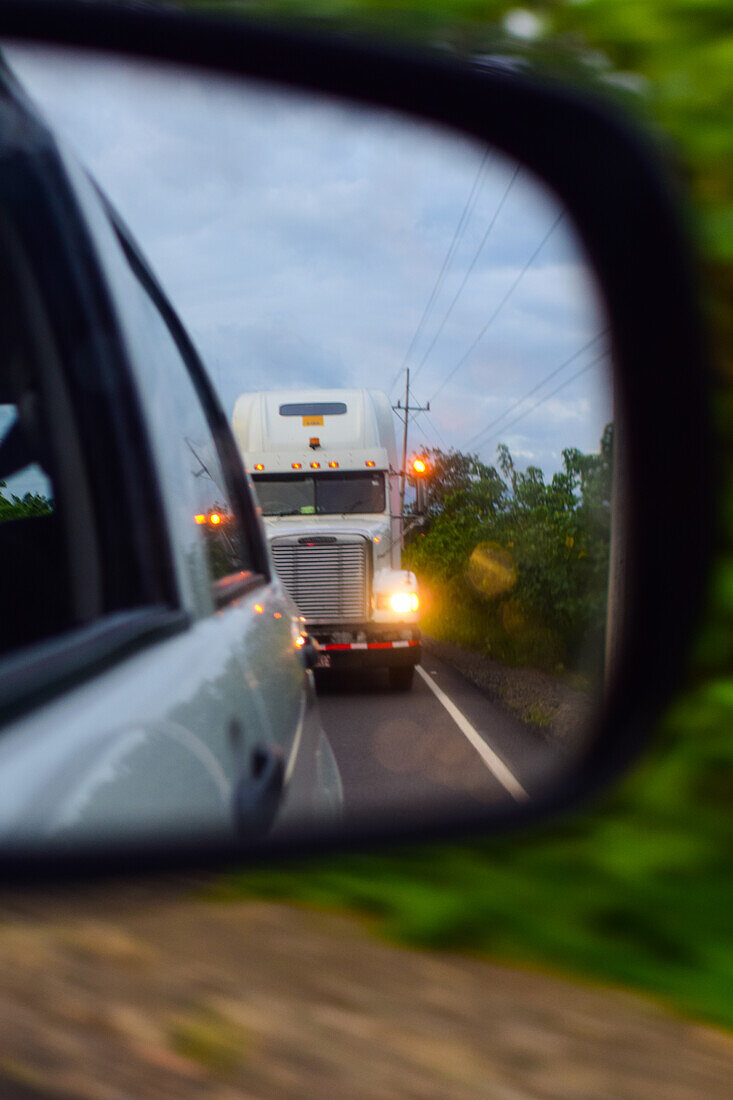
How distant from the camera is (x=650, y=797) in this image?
8.02 ft

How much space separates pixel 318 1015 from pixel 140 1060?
42 centimetres

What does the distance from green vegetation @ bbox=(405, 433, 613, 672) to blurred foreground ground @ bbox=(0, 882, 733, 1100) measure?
800 mm

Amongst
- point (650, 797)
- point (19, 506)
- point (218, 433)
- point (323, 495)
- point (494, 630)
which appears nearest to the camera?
point (19, 506)

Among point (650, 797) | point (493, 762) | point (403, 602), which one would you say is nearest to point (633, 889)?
point (650, 797)

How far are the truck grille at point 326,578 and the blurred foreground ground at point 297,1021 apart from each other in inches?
330

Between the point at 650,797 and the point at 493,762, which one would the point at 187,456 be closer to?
the point at 493,762

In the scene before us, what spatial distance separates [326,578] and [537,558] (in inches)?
344

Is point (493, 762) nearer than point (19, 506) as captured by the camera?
No

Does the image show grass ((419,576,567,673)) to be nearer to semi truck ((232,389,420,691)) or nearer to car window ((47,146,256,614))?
car window ((47,146,256,614))

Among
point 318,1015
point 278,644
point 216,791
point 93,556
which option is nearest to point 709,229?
point 278,644

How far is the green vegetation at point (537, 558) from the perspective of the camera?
2.20 meters

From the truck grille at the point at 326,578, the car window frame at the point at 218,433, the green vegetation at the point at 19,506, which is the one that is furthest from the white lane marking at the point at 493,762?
the truck grille at the point at 326,578

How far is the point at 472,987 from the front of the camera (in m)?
2.46

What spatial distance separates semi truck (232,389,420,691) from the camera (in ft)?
35.7
